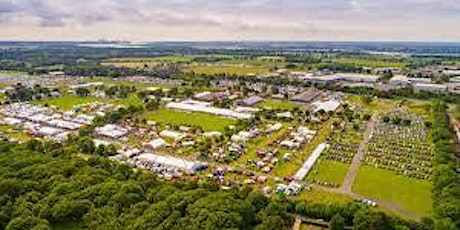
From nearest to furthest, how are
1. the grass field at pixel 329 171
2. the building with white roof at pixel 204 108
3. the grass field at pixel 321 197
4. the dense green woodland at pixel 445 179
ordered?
the dense green woodland at pixel 445 179, the grass field at pixel 321 197, the grass field at pixel 329 171, the building with white roof at pixel 204 108

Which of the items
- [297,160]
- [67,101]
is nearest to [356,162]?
[297,160]

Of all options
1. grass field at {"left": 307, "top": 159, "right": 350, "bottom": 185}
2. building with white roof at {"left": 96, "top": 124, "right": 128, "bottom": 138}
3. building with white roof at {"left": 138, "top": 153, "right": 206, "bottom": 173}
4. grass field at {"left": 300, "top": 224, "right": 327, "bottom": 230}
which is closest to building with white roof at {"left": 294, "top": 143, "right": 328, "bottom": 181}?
grass field at {"left": 307, "top": 159, "right": 350, "bottom": 185}

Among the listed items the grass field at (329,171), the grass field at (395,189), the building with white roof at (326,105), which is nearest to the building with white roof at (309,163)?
the grass field at (329,171)

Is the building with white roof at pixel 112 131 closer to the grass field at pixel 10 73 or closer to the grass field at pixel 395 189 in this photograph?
the grass field at pixel 395 189

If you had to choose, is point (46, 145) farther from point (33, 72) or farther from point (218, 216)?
point (33, 72)

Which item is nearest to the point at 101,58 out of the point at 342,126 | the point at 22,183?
the point at 342,126

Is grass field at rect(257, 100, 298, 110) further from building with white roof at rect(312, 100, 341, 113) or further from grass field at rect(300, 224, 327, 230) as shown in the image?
grass field at rect(300, 224, 327, 230)

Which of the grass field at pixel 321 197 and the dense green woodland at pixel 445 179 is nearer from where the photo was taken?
the dense green woodland at pixel 445 179
